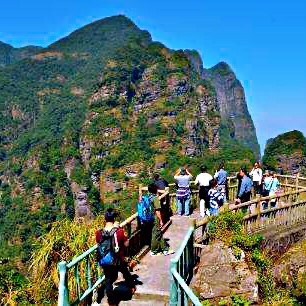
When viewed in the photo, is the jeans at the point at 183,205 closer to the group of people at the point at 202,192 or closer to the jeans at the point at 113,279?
the group of people at the point at 202,192

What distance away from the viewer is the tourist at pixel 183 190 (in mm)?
14156

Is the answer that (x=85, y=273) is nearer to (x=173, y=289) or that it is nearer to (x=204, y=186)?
(x=173, y=289)

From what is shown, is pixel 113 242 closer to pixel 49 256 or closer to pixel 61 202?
pixel 49 256

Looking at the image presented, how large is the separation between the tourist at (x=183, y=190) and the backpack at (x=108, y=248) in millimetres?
6725

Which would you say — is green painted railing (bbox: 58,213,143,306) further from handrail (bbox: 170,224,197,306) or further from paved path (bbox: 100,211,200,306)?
handrail (bbox: 170,224,197,306)

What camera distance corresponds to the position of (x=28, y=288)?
10875mm

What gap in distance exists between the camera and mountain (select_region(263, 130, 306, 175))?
89250 mm

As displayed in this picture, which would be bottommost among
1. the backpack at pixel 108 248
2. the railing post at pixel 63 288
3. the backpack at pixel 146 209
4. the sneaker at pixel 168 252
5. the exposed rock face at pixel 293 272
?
the exposed rock face at pixel 293 272

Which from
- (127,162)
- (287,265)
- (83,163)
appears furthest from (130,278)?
(83,163)

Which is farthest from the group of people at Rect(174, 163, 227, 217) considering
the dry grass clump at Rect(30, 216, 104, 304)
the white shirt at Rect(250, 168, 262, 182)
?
the dry grass clump at Rect(30, 216, 104, 304)

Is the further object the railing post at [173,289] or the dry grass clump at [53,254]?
the dry grass clump at [53,254]

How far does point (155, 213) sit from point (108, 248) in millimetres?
2849

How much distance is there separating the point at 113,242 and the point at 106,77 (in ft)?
443

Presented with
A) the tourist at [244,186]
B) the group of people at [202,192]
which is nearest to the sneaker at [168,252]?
the group of people at [202,192]
